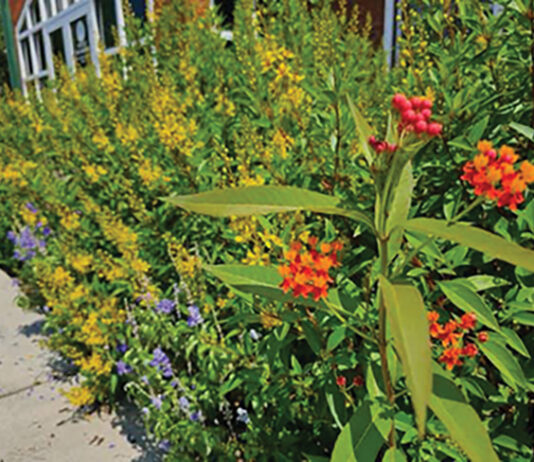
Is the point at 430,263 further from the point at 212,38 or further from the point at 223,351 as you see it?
the point at 212,38

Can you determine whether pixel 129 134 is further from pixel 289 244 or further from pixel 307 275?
pixel 307 275

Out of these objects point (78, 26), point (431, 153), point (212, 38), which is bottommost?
point (431, 153)

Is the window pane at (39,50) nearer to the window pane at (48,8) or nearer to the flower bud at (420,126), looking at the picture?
the window pane at (48,8)

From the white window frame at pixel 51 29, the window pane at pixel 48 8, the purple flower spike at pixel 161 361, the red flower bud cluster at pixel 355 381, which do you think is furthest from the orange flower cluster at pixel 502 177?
the window pane at pixel 48 8

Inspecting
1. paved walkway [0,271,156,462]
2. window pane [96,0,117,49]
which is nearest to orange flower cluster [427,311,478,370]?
paved walkway [0,271,156,462]

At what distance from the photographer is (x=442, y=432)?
4.40ft

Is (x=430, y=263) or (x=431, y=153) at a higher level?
(x=431, y=153)

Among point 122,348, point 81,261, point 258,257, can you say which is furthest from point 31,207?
point 258,257

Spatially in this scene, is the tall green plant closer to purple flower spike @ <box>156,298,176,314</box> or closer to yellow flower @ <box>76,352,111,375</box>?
purple flower spike @ <box>156,298,176,314</box>

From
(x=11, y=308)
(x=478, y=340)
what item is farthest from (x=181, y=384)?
(x=11, y=308)

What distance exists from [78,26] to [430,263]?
45.2ft

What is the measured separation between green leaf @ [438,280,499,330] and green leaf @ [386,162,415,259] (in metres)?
0.17

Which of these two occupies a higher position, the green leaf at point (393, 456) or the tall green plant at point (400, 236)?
the tall green plant at point (400, 236)

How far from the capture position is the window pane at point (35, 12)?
1605 cm
